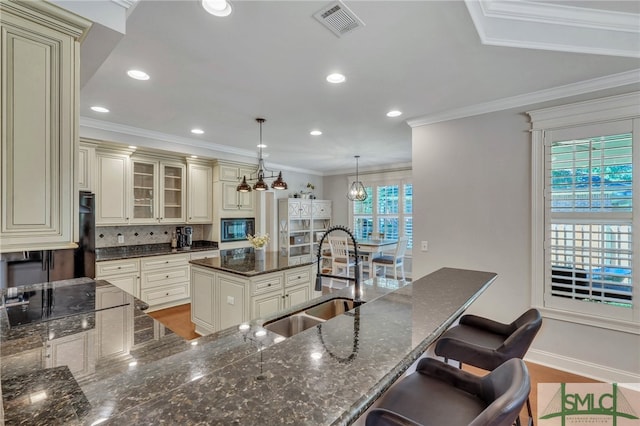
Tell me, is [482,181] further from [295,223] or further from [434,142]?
[295,223]

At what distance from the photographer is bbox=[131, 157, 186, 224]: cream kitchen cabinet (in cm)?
438

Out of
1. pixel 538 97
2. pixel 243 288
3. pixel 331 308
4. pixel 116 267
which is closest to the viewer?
pixel 331 308

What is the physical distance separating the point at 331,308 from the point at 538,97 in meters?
2.69

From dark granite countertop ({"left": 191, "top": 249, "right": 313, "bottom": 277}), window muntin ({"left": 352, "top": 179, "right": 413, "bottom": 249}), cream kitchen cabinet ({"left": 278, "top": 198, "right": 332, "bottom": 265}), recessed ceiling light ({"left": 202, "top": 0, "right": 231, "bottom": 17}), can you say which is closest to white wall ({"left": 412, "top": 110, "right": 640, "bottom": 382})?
dark granite countertop ({"left": 191, "top": 249, "right": 313, "bottom": 277})

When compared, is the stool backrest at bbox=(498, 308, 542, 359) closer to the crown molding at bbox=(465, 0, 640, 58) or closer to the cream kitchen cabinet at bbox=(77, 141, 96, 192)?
the crown molding at bbox=(465, 0, 640, 58)

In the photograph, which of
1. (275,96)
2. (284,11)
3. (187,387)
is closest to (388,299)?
(187,387)

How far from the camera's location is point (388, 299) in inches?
57.9

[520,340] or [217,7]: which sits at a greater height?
[217,7]

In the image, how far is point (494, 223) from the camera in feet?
9.78

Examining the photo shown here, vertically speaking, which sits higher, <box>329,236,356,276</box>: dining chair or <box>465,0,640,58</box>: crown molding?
<box>465,0,640,58</box>: crown molding

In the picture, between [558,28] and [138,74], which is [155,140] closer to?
[138,74]

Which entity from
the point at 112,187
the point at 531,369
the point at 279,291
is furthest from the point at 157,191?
the point at 531,369

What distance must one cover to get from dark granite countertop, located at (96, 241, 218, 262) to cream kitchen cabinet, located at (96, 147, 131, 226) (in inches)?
17.3

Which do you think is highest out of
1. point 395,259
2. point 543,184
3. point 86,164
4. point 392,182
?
point 392,182
